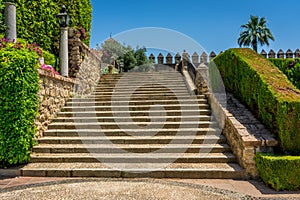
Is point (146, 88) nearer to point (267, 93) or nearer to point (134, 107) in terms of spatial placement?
point (134, 107)

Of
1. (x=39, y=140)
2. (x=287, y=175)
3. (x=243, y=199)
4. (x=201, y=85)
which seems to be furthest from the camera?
(x=201, y=85)

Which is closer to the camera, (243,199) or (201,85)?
(243,199)

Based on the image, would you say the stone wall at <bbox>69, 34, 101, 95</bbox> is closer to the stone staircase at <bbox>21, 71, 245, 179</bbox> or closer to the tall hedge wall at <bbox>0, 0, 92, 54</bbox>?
the tall hedge wall at <bbox>0, 0, 92, 54</bbox>

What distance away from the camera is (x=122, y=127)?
5.44 metres

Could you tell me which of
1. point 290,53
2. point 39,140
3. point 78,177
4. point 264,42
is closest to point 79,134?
point 39,140

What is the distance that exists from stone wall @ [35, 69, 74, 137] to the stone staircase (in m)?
0.18

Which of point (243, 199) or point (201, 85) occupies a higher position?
point (201, 85)

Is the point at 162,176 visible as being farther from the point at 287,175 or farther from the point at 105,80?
the point at 105,80

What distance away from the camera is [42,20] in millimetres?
7484

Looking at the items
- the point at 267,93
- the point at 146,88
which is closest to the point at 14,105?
the point at 267,93

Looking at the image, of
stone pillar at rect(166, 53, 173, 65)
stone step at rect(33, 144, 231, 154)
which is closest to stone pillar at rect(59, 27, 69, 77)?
stone step at rect(33, 144, 231, 154)

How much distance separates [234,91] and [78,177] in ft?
12.8

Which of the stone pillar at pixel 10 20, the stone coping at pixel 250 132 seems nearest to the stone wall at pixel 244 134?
the stone coping at pixel 250 132

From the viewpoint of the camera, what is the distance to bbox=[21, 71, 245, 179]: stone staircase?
404cm
